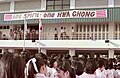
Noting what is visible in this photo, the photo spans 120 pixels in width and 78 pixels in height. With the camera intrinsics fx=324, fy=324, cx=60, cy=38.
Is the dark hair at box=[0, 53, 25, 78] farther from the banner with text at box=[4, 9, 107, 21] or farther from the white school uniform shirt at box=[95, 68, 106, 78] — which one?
the banner with text at box=[4, 9, 107, 21]

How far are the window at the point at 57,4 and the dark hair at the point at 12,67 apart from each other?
30.0 metres

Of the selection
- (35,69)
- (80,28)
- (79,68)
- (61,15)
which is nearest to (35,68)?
(35,69)

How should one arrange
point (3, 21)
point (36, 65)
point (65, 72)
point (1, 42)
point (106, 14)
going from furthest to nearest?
point (3, 21) < point (1, 42) < point (106, 14) < point (65, 72) < point (36, 65)

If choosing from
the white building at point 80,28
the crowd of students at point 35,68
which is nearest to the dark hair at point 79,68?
the crowd of students at point 35,68

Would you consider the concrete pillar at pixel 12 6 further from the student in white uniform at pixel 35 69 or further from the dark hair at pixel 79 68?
the student in white uniform at pixel 35 69

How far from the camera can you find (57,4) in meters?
34.0

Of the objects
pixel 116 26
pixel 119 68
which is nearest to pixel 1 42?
pixel 116 26

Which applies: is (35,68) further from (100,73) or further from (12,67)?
(100,73)

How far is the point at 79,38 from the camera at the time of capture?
3050 centimetres

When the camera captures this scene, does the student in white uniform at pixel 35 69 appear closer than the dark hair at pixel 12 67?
No

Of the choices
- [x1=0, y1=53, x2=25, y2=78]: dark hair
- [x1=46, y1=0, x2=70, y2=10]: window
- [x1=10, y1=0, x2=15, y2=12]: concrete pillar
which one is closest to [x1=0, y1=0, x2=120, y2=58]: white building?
[x1=46, y1=0, x2=70, y2=10]: window

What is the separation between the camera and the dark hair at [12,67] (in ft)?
10.2

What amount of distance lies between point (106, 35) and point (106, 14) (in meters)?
1.95

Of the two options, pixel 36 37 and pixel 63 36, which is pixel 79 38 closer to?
pixel 63 36
